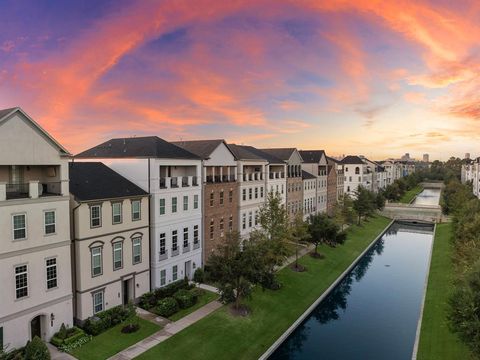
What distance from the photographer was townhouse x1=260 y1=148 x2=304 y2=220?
56850mm

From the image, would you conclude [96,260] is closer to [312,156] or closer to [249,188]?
[249,188]

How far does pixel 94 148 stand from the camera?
3753cm

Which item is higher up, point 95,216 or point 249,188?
point 249,188

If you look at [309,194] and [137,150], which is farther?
[309,194]

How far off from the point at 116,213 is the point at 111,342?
9.57m

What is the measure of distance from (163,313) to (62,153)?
14326 millimetres

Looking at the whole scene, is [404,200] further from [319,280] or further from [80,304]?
[80,304]

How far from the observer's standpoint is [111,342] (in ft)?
77.5

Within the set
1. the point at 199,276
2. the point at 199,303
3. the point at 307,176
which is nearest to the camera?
the point at 199,303

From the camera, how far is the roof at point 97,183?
2669cm

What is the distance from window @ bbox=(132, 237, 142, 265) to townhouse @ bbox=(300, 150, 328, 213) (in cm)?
4417

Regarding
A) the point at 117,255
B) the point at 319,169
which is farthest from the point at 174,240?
the point at 319,169

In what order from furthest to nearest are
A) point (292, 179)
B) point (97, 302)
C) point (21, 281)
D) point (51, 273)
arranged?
point (292, 179), point (97, 302), point (51, 273), point (21, 281)

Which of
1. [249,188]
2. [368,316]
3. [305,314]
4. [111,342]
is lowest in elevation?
[368,316]
